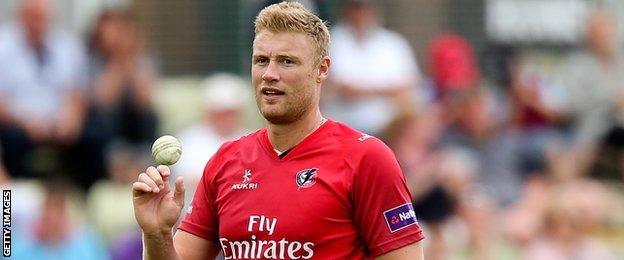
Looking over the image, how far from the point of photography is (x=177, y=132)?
41.7 feet

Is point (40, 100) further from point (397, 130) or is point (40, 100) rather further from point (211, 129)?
point (397, 130)

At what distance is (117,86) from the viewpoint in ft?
39.7

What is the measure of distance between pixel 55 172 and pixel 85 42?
1.26 metres

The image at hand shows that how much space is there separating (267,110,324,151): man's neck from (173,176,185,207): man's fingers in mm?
465

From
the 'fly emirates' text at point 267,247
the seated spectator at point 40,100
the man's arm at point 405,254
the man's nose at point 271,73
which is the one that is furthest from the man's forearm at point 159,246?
the seated spectator at point 40,100

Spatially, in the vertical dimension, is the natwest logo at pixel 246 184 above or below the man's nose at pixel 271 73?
below

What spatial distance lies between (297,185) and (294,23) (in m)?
0.71

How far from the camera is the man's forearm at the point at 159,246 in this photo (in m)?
6.27

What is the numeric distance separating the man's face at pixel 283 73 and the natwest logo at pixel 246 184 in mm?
274

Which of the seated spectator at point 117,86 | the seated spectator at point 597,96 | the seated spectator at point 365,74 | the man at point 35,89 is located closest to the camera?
the man at point 35,89

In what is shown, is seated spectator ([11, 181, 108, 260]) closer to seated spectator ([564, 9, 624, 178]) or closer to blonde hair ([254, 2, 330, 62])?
blonde hair ([254, 2, 330, 62])

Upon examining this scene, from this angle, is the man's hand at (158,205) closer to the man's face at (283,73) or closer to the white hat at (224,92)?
the man's face at (283,73)

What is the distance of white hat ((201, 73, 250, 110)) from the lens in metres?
12.2

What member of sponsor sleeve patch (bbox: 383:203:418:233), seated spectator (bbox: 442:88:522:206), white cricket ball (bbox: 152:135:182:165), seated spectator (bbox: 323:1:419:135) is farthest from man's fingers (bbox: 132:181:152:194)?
seated spectator (bbox: 442:88:522:206)
